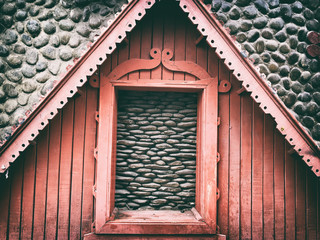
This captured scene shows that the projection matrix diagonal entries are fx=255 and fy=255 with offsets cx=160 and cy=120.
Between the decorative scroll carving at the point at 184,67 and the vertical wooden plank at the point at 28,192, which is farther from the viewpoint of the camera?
the decorative scroll carving at the point at 184,67

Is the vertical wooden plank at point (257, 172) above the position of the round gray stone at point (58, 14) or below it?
below

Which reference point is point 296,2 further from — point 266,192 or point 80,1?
point 80,1

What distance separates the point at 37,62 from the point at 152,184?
242 cm

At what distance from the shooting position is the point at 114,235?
3354 mm

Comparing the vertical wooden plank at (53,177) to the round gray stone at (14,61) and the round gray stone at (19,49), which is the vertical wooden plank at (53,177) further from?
the round gray stone at (19,49)

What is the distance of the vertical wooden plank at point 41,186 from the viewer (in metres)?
3.40

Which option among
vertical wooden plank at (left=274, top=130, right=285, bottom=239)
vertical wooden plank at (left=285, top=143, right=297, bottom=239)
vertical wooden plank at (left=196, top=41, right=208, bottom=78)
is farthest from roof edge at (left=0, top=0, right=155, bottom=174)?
vertical wooden plank at (left=285, top=143, right=297, bottom=239)

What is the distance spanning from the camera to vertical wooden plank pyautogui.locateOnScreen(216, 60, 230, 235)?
11.5 ft

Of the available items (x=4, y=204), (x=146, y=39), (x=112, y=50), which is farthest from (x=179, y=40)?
(x=4, y=204)

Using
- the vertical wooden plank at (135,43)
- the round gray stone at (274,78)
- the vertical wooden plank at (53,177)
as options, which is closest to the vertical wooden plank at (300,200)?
the round gray stone at (274,78)

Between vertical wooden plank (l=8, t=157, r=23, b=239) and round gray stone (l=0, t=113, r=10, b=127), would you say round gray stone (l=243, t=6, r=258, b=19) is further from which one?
vertical wooden plank (l=8, t=157, r=23, b=239)

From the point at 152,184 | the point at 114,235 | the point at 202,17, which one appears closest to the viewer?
the point at 202,17

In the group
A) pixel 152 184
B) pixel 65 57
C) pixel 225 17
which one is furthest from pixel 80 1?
pixel 152 184

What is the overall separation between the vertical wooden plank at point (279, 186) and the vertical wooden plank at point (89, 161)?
8.27 ft
